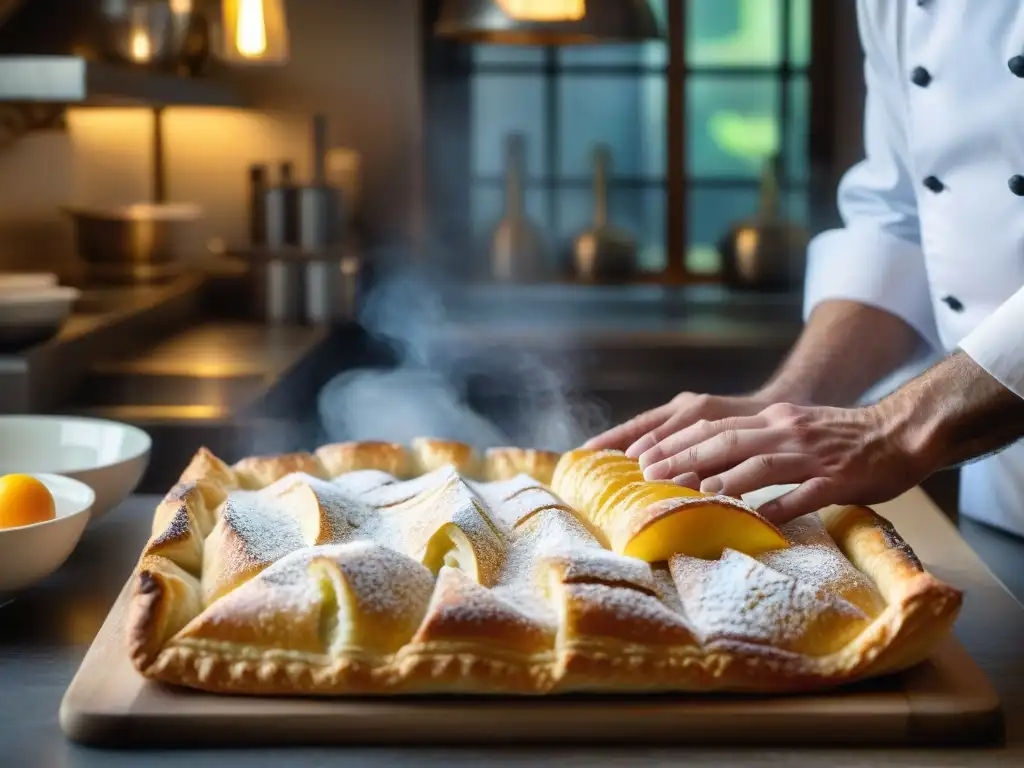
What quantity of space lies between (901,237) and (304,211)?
2693 mm

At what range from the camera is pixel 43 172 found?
369 cm

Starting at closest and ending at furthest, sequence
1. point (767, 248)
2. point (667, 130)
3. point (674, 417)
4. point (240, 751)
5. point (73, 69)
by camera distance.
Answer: point (240, 751) < point (674, 417) < point (73, 69) < point (767, 248) < point (667, 130)

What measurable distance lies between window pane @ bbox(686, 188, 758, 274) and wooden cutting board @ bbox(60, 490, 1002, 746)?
13.7 feet

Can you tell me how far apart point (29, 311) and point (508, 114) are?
2.84 metres

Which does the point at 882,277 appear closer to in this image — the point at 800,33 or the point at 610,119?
the point at 610,119

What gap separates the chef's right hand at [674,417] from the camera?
4.41 feet

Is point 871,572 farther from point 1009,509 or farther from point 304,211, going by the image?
point 304,211

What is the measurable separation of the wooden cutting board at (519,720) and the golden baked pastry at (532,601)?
13 mm

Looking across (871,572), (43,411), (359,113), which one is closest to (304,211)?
(359,113)

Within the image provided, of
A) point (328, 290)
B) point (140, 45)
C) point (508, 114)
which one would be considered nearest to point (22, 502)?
point (140, 45)

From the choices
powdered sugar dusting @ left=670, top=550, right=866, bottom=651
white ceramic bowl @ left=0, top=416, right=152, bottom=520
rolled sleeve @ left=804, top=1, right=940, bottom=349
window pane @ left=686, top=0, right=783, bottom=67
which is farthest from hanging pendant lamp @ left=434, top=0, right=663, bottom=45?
window pane @ left=686, top=0, right=783, bottom=67

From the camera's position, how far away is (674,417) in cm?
135

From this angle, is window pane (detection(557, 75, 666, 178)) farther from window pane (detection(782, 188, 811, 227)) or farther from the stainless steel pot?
the stainless steel pot

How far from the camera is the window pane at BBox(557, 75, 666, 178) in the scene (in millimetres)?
4914
